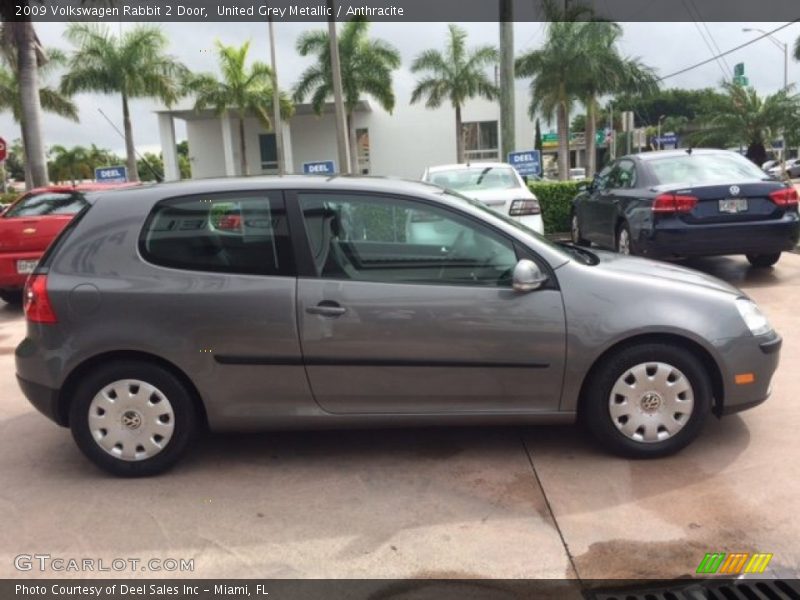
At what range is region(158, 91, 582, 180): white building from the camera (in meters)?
36.4

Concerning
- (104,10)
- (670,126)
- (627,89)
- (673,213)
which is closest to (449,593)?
(673,213)

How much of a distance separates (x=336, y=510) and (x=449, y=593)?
0.84 metres

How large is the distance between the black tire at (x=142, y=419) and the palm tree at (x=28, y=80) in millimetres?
14026

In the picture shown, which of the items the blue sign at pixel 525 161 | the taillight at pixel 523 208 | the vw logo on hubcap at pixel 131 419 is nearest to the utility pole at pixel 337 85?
the blue sign at pixel 525 161

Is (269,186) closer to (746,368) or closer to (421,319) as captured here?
(421,319)

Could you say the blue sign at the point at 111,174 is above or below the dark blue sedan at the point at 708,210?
above

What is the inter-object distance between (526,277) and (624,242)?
5230mm

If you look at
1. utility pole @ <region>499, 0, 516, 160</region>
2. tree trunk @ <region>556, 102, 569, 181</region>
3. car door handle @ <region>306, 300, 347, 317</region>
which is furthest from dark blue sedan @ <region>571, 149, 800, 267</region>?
tree trunk @ <region>556, 102, 569, 181</region>

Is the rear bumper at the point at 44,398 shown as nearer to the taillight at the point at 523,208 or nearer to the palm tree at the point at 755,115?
the taillight at the point at 523,208

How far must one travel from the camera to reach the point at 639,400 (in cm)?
373

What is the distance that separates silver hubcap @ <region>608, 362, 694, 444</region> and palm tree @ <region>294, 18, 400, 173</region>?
26399 millimetres

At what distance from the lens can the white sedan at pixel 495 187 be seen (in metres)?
9.05

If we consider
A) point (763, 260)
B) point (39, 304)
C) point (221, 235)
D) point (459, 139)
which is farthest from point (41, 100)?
point (221, 235)

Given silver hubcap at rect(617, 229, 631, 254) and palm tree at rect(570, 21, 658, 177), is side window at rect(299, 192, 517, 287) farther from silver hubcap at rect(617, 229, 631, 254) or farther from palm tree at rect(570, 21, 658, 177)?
palm tree at rect(570, 21, 658, 177)
